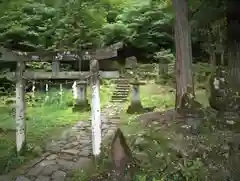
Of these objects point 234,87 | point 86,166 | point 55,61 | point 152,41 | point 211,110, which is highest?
point 152,41

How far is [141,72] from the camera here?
59.3 feet

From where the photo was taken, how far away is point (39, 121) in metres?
10.6

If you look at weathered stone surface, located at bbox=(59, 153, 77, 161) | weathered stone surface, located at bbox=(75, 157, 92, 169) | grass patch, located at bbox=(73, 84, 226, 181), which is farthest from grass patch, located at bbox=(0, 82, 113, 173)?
grass patch, located at bbox=(73, 84, 226, 181)

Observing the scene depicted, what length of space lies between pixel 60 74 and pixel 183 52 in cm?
380

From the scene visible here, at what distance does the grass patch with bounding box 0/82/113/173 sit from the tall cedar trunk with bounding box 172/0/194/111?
4026 millimetres

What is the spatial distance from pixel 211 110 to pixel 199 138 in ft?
6.53

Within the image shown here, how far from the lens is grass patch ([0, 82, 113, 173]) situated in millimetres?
7160

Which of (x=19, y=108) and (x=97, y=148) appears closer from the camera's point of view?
(x=97, y=148)

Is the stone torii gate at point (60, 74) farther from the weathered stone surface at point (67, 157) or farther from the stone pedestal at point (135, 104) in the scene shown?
the stone pedestal at point (135, 104)

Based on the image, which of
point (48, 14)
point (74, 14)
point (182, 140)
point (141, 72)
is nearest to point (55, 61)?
point (182, 140)

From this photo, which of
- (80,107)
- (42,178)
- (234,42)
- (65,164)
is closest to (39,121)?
(80,107)

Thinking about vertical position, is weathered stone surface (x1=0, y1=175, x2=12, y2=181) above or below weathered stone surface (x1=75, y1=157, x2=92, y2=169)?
below

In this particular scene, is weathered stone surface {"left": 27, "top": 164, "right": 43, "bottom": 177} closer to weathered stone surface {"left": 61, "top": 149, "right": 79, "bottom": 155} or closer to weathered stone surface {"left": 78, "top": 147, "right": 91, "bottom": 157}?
weathered stone surface {"left": 61, "top": 149, "right": 79, "bottom": 155}

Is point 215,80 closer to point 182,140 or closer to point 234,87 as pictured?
point 234,87
